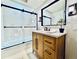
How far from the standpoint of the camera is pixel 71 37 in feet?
5.55

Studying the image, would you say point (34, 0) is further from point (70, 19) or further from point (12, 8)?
point (70, 19)

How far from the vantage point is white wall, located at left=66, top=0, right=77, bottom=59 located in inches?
62.7

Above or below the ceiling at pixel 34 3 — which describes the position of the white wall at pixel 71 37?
below

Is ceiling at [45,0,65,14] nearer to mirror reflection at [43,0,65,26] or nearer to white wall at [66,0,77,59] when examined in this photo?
mirror reflection at [43,0,65,26]

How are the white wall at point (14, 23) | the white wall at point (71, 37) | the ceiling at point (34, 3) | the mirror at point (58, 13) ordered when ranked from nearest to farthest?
1. the white wall at point (71, 37)
2. the mirror at point (58, 13)
3. the white wall at point (14, 23)
4. the ceiling at point (34, 3)

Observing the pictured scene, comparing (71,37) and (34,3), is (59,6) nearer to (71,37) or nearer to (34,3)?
(71,37)

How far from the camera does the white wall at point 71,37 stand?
5.22ft

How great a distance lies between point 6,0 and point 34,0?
109 cm

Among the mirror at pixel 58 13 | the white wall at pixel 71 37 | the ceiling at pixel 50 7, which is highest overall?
the ceiling at pixel 50 7

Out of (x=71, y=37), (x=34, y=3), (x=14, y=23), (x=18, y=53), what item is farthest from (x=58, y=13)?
(x=18, y=53)

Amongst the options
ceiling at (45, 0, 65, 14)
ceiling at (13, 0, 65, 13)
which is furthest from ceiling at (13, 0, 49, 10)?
ceiling at (45, 0, 65, 14)

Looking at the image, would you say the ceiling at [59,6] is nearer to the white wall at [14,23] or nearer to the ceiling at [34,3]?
the ceiling at [34,3]

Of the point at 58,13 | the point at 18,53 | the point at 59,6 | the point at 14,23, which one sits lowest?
the point at 18,53

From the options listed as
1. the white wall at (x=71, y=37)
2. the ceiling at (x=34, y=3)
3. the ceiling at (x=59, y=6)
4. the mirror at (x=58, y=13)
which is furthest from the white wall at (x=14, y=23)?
the white wall at (x=71, y=37)
